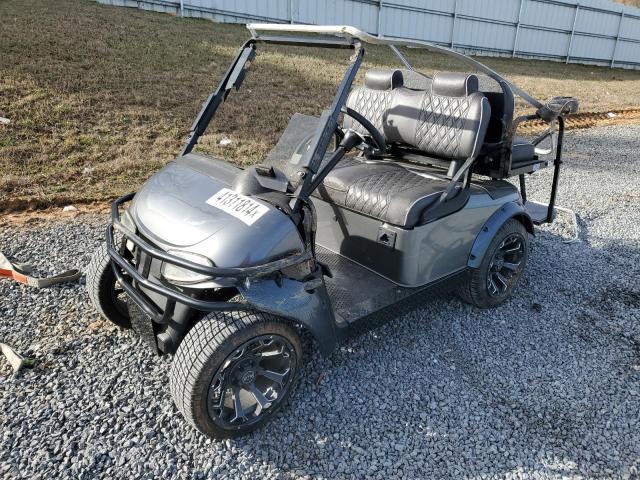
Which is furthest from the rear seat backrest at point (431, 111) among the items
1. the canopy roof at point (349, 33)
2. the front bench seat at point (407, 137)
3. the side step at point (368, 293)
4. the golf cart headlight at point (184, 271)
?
the golf cart headlight at point (184, 271)

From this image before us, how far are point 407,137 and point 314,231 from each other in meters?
1.36

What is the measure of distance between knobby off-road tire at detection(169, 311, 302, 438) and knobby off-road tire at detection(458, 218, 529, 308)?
143 centimetres

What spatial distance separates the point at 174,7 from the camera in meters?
12.2

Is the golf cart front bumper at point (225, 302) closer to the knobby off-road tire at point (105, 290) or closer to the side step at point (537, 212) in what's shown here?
the knobby off-road tire at point (105, 290)

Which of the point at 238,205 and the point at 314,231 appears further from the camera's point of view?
the point at 314,231

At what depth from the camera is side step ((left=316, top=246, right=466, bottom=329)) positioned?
2701 millimetres

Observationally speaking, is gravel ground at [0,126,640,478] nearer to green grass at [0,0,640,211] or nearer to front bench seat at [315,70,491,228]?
front bench seat at [315,70,491,228]

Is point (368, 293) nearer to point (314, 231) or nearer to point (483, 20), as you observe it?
point (314, 231)

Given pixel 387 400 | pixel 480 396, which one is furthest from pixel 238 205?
pixel 480 396

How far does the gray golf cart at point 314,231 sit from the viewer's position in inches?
85.2

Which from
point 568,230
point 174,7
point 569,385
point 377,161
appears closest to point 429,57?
point 174,7

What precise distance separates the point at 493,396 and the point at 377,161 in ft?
5.85

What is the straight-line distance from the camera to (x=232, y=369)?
2.21m

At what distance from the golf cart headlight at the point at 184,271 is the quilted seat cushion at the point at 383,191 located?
1.17m
